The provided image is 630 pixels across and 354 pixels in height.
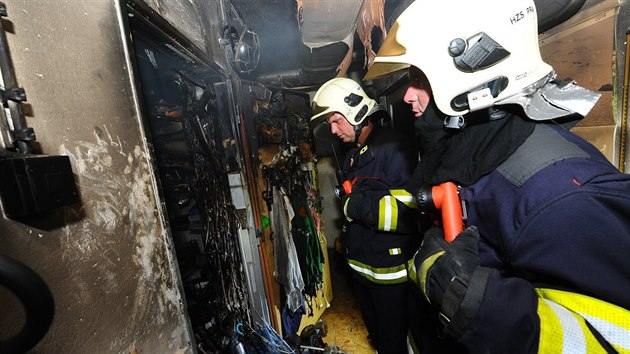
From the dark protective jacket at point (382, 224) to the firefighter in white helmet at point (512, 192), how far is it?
1057 mm

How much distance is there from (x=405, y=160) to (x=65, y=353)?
2.32m

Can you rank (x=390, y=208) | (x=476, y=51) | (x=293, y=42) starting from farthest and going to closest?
1. (x=293, y=42)
2. (x=390, y=208)
3. (x=476, y=51)

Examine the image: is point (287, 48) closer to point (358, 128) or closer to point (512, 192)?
point (358, 128)

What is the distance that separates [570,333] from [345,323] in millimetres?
3156

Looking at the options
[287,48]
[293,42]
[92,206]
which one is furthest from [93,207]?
[287,48]

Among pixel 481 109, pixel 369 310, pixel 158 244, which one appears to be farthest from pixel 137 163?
pixel 369 310

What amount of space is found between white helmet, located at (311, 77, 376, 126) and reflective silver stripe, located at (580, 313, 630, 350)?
2.28 meters

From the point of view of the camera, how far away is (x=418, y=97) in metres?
1.31

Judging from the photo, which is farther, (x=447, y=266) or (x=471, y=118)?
(x=471, y=118)

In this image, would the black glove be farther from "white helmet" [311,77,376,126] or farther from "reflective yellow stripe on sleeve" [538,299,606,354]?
"white helmet" [311,77,376,126]

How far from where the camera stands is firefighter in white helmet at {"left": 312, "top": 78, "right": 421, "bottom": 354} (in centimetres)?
222

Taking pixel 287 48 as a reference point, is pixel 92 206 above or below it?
below

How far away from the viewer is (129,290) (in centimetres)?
89

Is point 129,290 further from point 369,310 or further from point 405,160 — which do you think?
point 369,310
